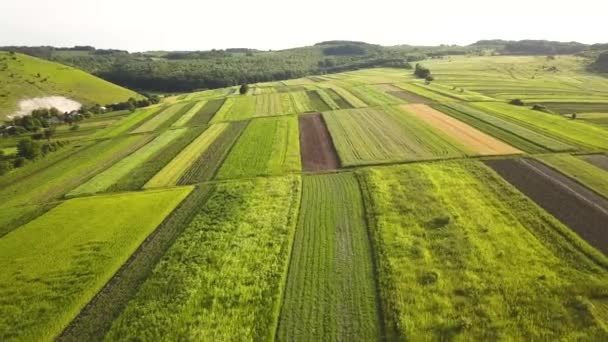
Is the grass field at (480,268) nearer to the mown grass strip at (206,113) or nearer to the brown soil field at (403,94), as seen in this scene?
the mown grass strip at (206,113)

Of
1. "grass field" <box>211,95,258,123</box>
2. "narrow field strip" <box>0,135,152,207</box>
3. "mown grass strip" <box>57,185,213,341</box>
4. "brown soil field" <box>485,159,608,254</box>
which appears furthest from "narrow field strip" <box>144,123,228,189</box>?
"brown soil field" <box>485,159,608,254</box>

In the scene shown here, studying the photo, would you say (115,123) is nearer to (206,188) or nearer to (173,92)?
(206,188)

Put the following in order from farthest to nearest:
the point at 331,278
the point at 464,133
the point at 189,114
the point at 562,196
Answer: the point at 189,114 < the point at 464,133 < the point at 562,196 < the point at 331,278

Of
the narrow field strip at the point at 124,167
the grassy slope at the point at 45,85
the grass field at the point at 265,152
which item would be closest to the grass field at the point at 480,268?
the grass field at the point at 265,152

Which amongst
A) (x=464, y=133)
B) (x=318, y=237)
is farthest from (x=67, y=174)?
(x=464, y=133)

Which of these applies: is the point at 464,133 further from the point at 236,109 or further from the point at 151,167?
the point at 236,109

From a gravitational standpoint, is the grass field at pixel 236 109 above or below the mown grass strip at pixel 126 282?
above

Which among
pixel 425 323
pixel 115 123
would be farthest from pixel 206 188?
pixel 115 123

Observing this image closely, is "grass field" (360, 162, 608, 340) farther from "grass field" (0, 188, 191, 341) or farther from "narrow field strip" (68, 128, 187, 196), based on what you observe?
"narrow field strip" (68, 128, 187, 196)
